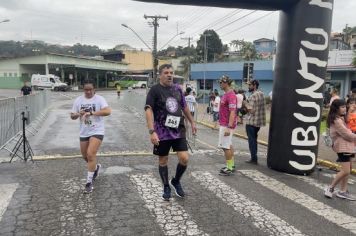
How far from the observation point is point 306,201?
5676 mm

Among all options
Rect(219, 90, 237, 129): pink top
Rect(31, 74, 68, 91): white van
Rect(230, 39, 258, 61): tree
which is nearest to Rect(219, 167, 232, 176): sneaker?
Rect(219, 90, 237, 129): pink top

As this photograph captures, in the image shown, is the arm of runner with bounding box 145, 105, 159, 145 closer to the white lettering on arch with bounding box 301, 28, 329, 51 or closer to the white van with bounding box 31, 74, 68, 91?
the white lettering on arch with bounding box 301, 28, 329, 51

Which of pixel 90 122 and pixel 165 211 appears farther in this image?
pixel 90 122

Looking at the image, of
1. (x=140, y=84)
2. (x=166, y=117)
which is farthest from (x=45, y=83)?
(x=166, y=117)

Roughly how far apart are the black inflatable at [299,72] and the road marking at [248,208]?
1670 mm

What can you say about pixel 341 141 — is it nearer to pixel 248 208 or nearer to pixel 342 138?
pixel 342 138

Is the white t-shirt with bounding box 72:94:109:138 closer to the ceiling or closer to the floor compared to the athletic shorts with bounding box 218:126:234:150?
closer to the ceiling

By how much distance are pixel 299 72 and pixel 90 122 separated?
382 cm

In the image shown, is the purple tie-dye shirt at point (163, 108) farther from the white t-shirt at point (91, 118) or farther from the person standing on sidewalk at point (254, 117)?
the person standing on sidewalk at point (254, 117)

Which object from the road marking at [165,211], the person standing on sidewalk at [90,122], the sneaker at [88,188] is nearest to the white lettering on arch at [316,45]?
the road marking at [165,211]

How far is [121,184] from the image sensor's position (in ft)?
20.6

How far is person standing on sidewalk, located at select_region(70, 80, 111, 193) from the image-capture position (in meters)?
5.89

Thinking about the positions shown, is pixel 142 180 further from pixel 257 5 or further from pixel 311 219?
pixel 257 5

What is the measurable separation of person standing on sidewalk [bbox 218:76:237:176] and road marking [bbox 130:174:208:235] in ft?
4.66
